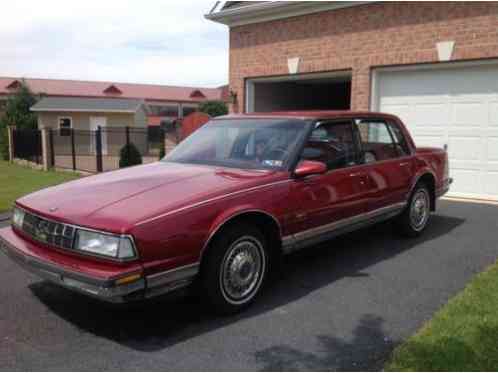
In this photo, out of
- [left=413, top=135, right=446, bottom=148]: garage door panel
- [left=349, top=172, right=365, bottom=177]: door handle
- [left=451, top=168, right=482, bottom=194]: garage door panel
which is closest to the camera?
[left=349, top=172, right=365, bottom=177]: door handle

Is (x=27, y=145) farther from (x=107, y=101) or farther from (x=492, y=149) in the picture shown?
(x=492, y=149)

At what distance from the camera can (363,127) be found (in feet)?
18.7

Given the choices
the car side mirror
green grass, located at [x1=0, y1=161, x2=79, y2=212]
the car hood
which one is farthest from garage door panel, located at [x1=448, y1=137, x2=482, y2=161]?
green grass, located at [x1=0, y1=161, x2=79, y2=212]

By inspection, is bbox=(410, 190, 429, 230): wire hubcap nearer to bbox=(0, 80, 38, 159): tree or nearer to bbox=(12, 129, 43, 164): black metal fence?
bbox=(12, 129, 43, 164): black metal fence

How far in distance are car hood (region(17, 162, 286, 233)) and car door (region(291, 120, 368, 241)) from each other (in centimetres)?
39

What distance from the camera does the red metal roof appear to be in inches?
1698

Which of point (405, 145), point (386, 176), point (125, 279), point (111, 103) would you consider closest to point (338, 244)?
point (386, 176)

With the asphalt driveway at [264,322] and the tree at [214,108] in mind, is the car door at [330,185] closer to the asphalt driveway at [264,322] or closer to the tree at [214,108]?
the asphalt driveway at [264,322]

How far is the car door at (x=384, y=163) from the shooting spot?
18.1ft

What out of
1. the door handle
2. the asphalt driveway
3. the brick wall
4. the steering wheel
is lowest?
the asphalt driveway

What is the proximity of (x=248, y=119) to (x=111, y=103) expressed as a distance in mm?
28174

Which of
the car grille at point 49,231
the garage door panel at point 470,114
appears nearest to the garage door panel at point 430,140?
the garage door panel at point 470,114

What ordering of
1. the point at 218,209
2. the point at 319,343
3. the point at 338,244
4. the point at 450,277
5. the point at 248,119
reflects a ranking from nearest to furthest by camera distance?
the point at 319,343
the point at 218,209
the point at 450,277
the point at 248,119
the point at 338,244

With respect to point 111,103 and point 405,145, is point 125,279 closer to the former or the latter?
point 405,145
